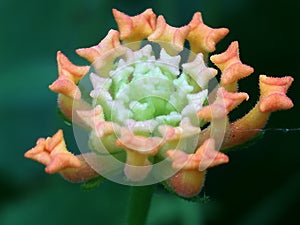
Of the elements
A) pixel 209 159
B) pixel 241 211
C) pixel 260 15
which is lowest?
pixel 241 211

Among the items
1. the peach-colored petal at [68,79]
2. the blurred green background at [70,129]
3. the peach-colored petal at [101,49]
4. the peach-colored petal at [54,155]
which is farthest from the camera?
the blurred green background at [70,129]

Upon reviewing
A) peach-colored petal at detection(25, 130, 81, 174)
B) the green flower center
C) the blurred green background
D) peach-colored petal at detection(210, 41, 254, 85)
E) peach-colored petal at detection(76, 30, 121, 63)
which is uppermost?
peach-colored petal at detection(76, 30, 121, 63)

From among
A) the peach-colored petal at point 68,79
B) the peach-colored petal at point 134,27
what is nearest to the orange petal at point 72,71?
the peach-colored petal at point 68,79

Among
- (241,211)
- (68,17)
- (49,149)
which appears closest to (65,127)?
(68,17)

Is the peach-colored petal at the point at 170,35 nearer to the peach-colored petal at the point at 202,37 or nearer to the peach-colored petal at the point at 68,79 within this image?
the peach-colored petal at the point at 202,37

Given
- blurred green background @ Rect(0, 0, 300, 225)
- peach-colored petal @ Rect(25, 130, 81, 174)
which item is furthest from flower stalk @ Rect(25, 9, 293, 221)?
blurred green background @ Rect(0, 0, 300, 225)

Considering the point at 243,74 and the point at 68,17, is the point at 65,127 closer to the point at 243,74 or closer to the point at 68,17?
the point at 68,17

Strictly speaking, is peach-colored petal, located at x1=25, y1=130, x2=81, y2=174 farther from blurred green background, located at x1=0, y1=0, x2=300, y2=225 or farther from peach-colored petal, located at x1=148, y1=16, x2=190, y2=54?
blurred green background, located at x1=0, y1=0, x2=300, y2=225

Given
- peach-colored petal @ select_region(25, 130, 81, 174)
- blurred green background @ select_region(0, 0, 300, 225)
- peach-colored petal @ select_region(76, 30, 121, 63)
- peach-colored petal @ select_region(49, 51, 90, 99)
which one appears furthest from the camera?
blurred green background @ select_region(0, 0, 300, 225)
